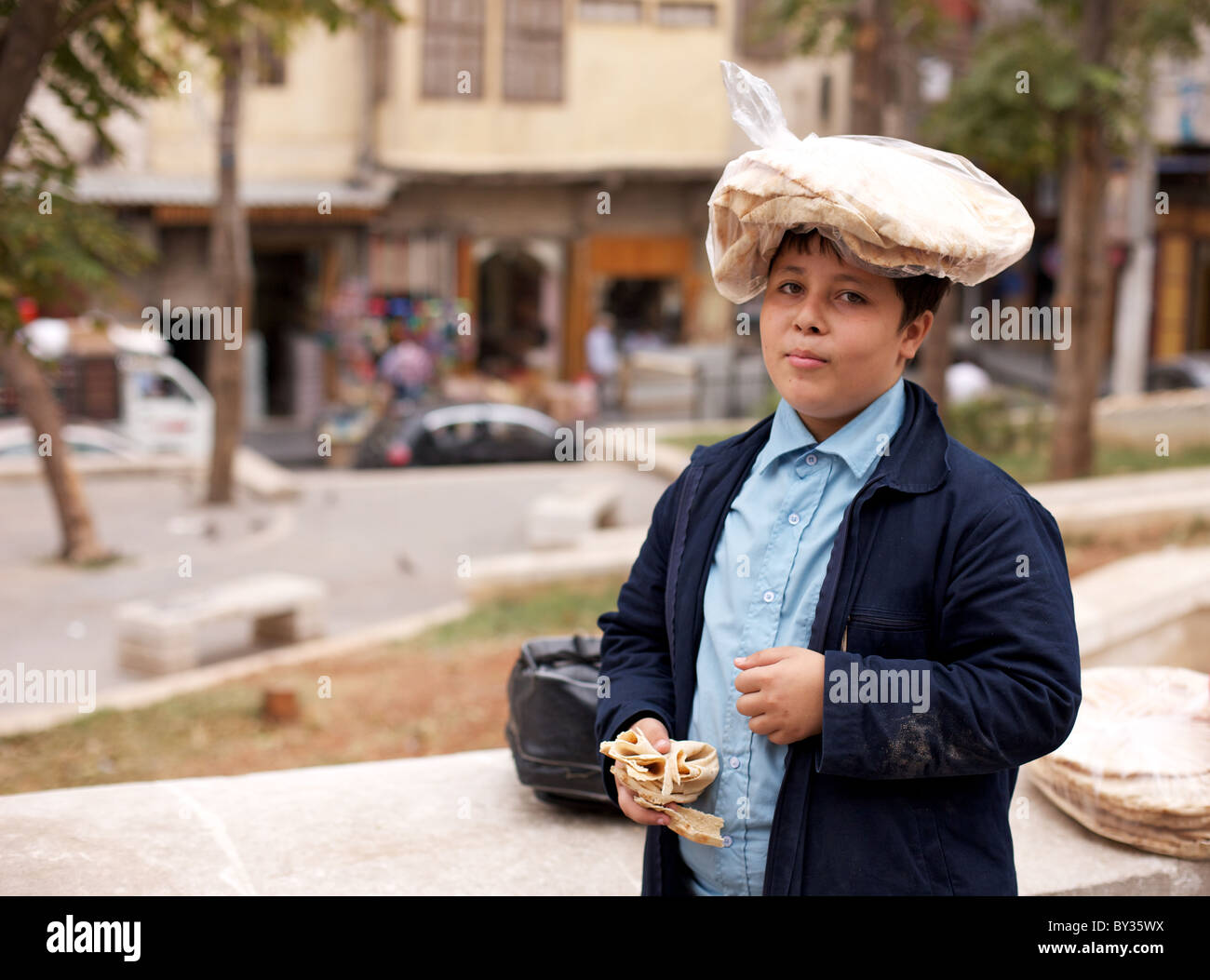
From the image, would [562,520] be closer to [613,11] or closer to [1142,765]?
[1142,765]

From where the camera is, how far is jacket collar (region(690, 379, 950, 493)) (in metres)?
1.89

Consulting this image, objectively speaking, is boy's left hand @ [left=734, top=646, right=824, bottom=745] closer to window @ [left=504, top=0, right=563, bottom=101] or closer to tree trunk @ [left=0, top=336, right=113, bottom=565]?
tree trunk @ [left=0, top=336, right=113, bottom=565]

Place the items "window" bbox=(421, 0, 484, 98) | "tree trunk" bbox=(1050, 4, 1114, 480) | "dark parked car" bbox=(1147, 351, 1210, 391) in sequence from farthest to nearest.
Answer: "window" bbox=(421, 0, 484, 98)
"dark parked car" bbox=(1147, 351, 1210, 391)
"tree trunk" bbox=(1050, 4, 1114, 480)

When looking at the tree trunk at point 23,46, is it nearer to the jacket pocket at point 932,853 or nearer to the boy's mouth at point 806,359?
the boy's mouth at point 806,359


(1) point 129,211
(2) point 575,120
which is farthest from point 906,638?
(2) point 575,120

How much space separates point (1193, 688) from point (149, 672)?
7364 millimetres

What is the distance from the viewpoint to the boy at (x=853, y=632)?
Answer: 179 centimetres

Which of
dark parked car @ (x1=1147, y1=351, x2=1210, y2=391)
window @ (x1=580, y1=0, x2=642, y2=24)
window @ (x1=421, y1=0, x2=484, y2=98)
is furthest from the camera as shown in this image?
window @ (x1=580, y1=0, x2=642, y2=24)

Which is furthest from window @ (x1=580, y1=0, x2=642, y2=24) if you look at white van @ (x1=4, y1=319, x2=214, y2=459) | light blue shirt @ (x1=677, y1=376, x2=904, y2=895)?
light blue shirt @ (x1=677, y1=376, x2=904, y2=895)

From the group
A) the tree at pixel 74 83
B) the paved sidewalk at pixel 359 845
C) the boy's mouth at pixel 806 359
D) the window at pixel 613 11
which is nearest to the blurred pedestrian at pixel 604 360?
the window at pixel 613 11

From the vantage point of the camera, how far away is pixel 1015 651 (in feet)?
5.84

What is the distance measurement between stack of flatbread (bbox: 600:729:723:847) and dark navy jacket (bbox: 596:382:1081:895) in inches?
3.6

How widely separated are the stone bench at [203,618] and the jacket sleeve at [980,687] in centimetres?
768

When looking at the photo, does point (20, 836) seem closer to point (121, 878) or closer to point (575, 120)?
point (121, 878)
